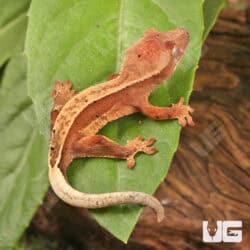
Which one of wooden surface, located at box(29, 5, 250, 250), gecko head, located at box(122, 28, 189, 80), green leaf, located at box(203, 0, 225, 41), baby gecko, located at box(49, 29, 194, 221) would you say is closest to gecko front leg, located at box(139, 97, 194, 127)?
baby gecko, located at box(49, 29, 194, 221)

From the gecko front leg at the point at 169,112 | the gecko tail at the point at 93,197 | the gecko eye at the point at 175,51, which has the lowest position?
the gecko tail at the point at 93,197

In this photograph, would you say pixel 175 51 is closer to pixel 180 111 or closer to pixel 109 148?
pixel 180 111

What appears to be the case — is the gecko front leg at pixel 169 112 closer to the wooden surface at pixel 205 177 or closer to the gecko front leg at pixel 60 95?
the gecko front leg at pixel 60 95

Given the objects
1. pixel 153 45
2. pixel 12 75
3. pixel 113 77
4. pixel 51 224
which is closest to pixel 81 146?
pixel 113 77

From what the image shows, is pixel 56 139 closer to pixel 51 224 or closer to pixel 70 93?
pixel 70 93

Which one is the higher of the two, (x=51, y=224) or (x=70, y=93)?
(x=70, y=93)

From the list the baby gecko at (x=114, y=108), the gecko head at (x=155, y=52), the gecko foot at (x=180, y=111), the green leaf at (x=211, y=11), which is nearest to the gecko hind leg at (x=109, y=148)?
the baby gecko at (x=114, y=108)
